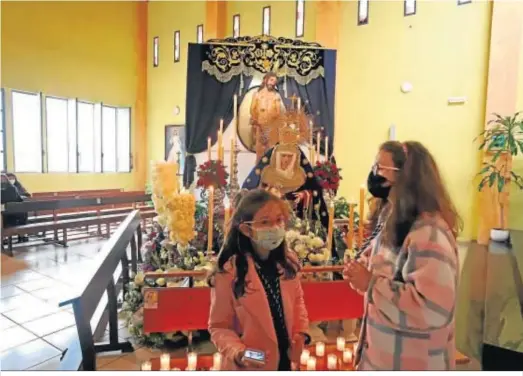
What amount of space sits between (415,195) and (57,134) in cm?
1002

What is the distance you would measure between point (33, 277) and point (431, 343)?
430 centimetres

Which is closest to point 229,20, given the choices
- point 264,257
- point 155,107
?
point 155,107

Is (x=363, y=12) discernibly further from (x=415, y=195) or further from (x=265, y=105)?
(x=415, y=195)

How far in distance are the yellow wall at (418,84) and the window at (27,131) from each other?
6.91 meters

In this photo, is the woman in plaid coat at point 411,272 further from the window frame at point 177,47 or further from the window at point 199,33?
the window frame at point 177,47

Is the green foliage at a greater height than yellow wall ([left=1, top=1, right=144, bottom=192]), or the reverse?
yellow wall ([left=1, top=1, right=144, bottom=192])

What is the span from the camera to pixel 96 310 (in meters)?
2.64

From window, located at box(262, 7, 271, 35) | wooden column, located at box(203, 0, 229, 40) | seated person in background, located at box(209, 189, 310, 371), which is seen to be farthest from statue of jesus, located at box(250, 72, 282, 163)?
wooden column, located at box(203, 0, 229, 40)

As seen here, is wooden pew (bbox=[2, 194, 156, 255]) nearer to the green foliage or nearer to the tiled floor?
the tiled floor

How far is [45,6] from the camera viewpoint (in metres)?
8.95

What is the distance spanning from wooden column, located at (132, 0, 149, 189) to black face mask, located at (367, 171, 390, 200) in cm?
1066

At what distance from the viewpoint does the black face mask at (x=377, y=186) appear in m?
1.38

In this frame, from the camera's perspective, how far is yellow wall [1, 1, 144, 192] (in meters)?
8.42

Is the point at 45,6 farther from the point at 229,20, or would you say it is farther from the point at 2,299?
the point at 2,299
